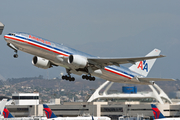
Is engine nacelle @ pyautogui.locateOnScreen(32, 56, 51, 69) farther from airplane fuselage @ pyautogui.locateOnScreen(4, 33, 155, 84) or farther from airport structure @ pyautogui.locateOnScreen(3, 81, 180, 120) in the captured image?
airport structure @ pyautogui.locateOnScreen(3, 81, 180, 120)

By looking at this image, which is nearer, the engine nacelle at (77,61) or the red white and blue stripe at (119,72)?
the engine nacelle at (77,61)

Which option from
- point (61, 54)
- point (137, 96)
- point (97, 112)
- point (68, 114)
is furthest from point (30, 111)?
point (61, 54)

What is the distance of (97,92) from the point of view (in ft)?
473

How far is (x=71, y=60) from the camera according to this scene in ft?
172

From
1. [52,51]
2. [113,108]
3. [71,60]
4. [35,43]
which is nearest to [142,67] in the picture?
[71,60]

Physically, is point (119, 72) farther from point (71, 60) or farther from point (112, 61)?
point (71, 60)

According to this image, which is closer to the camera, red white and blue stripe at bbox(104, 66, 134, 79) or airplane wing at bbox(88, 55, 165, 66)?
airplane wing at bbox(88, 55, 165, 66)

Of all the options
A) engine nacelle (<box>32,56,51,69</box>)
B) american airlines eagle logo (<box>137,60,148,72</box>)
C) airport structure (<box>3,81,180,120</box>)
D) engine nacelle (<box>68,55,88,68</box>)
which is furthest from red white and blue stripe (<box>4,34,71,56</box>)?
airport structure (<box>3,81,180,120</box>)

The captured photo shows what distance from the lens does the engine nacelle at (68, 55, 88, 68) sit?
52.2 m

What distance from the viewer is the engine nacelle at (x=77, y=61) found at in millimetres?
52197

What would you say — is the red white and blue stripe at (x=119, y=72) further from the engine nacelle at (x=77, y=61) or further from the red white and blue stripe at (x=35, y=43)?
the red white and blue stripe at (x=35, y=43)

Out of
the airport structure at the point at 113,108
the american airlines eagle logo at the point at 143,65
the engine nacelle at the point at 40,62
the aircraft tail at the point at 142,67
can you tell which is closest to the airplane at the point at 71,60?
the engine nacelle at the point at 40,62

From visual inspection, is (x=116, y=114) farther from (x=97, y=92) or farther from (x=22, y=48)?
(x=22, y=48)

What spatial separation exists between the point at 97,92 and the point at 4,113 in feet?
218
